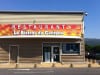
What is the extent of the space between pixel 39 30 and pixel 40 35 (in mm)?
593

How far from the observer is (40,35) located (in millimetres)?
38438

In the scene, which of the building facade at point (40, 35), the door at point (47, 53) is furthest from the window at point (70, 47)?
the door at point (47, 53)

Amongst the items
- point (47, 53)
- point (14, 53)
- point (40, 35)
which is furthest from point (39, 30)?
point (14, 53)

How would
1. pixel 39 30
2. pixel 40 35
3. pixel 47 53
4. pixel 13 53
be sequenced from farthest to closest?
pixel 47 53 → pixel 13 53 → pixel 39 30 → pixel 40 35

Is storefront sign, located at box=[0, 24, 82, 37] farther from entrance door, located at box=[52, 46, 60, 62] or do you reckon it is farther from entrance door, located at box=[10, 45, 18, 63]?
entrance door, located at box=[52, 46, 60, 62]

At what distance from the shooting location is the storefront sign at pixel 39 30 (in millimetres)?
38531

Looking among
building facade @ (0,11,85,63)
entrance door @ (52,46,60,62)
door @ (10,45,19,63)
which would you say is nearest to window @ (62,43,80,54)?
building facade @ (0,11,85,63)

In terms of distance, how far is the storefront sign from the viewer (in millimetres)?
38531

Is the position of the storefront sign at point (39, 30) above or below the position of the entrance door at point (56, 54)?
above

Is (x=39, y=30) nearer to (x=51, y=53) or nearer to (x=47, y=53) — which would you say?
(x=47, y=53)

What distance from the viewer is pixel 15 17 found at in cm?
3884

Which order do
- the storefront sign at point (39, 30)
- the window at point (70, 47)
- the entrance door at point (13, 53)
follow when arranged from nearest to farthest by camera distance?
the storefront sign at point (39, 30) < the entrance door at point (13, 53) < the window at point (70, 47)

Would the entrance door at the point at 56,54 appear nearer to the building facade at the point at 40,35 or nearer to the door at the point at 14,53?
the building facade at the point at 40,35

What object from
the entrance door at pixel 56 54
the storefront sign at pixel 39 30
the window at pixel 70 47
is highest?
the storefront sign at pixel 39 30
